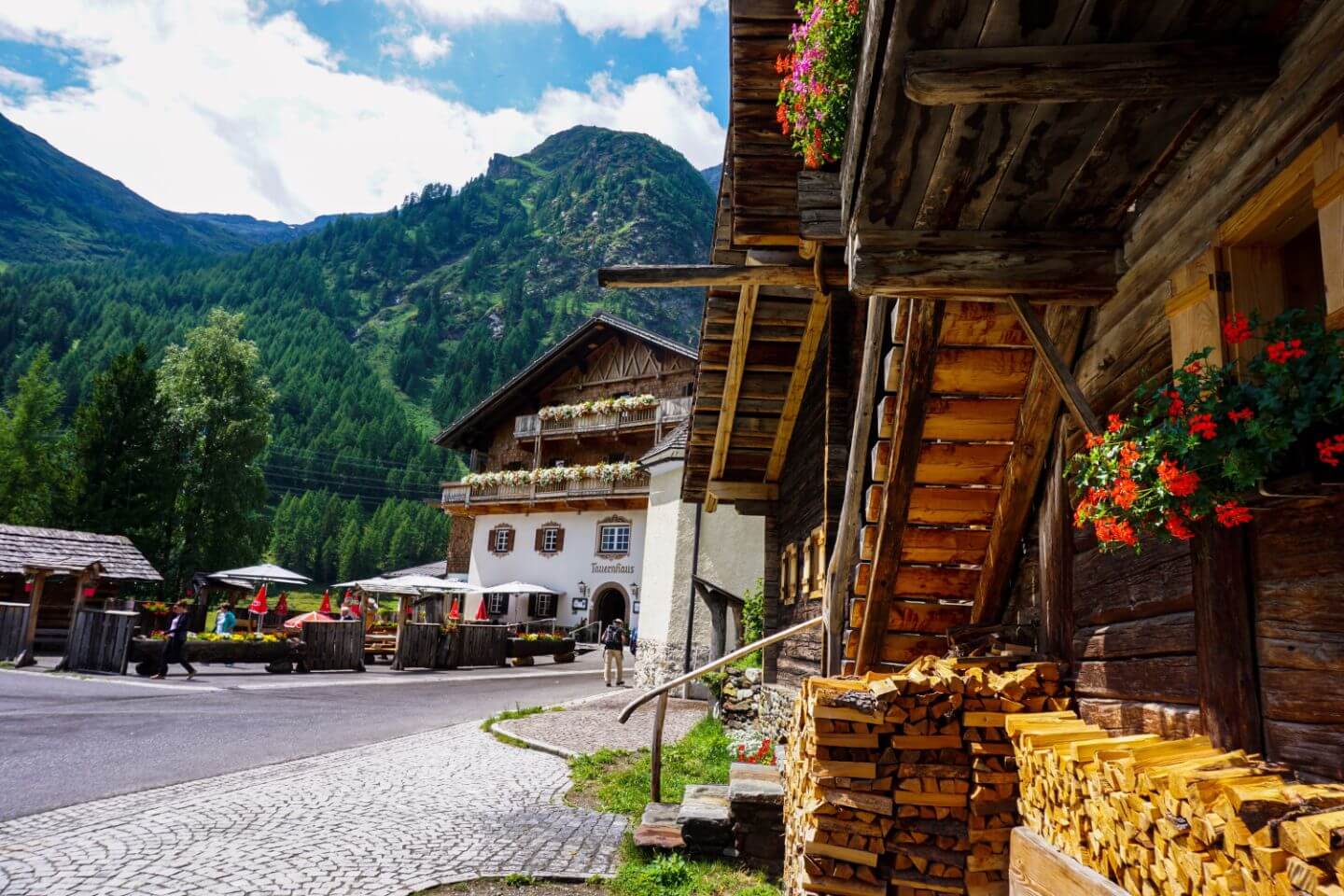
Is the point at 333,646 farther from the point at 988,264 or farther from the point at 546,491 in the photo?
the point at 988,264

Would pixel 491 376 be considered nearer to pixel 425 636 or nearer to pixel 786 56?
pixel 425 636

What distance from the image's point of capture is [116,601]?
22938 millimetres

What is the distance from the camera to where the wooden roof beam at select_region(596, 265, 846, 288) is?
5.96 metres

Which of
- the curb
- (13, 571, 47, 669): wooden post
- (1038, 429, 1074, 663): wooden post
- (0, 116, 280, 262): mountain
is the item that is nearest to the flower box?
(13, 571, 47, 669): wooden post

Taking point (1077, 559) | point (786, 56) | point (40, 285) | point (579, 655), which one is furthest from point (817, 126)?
point (40, 285)

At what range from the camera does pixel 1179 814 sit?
104 inches

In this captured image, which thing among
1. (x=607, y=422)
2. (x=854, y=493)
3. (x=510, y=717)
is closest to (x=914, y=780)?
(x=854, y=493)

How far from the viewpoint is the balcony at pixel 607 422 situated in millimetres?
32406

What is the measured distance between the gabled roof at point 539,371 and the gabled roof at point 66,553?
15332 millimetres

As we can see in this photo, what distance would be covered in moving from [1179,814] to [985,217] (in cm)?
250

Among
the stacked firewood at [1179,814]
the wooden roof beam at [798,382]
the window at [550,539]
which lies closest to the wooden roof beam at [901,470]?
the stacked firewood at [1179,814]

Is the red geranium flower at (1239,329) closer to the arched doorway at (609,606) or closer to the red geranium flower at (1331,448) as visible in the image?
the red geranium flower at (1331,448)

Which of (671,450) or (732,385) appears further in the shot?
(671,450)

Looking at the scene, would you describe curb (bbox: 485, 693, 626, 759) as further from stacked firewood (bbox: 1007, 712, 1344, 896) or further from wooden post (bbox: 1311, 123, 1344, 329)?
wooden post (bbox: 1311, 123, 1344, 329)
